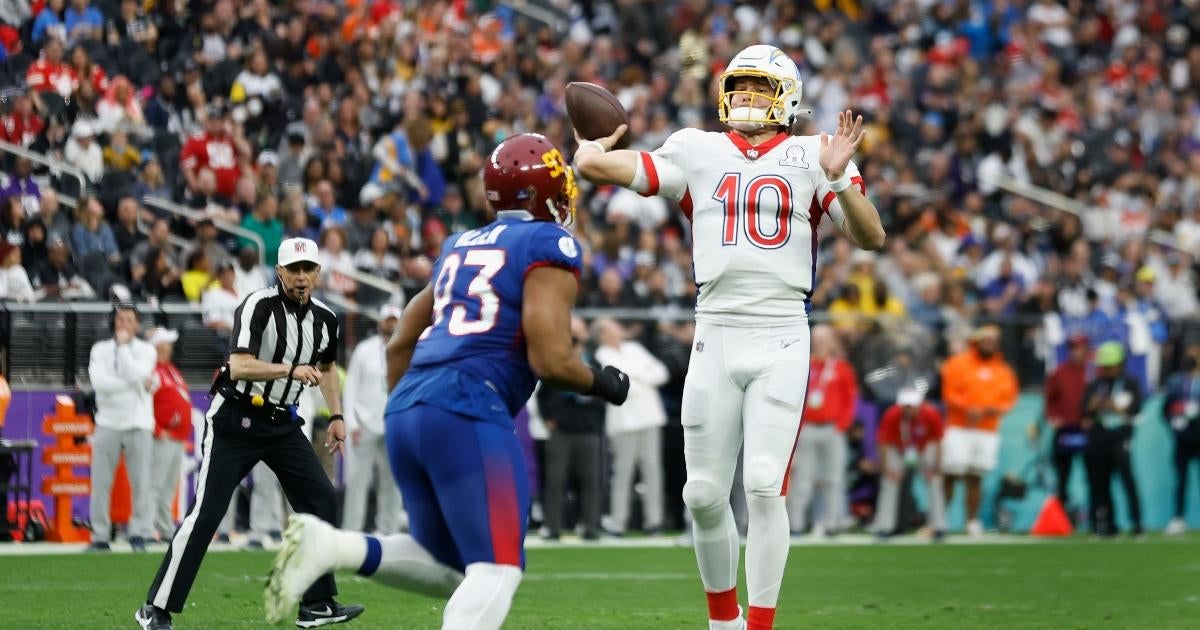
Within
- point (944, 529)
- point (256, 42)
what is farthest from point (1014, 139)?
point (256, 42)

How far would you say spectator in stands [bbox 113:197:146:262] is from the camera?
651 inches

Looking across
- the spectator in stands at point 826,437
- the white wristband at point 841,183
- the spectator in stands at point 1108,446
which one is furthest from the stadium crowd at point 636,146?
the white wristband at point 841,183

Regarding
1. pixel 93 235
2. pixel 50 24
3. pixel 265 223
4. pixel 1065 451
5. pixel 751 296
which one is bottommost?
pixel 1065 451

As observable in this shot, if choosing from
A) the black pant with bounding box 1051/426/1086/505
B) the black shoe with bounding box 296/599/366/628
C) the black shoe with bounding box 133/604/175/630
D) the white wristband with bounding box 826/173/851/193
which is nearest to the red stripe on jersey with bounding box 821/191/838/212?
the white wristband with bounding box 826/173/851/193

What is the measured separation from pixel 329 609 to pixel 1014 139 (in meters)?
17.8

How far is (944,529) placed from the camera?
59.0ft

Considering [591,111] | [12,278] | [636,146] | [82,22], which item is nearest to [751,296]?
[591,111]

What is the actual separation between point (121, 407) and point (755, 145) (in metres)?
8.72

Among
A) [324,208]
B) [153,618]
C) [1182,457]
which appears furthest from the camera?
[1182,457]

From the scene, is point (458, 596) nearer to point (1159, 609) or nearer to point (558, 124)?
point (1159, 609)

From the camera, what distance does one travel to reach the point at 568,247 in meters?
6.08

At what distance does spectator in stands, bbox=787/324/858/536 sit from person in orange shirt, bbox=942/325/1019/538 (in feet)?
3.93

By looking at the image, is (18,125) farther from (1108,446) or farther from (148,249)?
(1108,446)

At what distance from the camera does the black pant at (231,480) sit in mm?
8508
